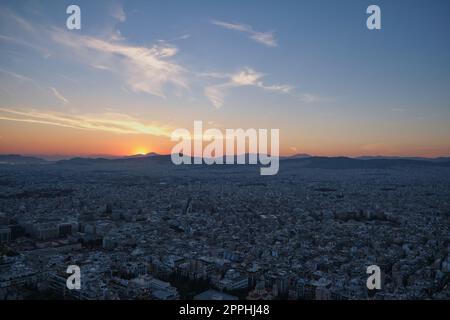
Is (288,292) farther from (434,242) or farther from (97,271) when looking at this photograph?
(434,242)

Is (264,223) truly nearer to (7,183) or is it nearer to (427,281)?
(427,281)

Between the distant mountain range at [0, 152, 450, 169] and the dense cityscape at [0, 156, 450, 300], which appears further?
the distant mountain range at [0, 152, 450, 169]

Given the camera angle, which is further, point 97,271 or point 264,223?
point 264,223

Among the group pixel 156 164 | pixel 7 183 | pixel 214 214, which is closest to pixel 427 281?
pixel 214 214

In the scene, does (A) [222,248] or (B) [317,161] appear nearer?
(A) [222,248]

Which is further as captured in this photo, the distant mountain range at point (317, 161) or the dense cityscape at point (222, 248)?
the distant mountain range at point (317, 161)
